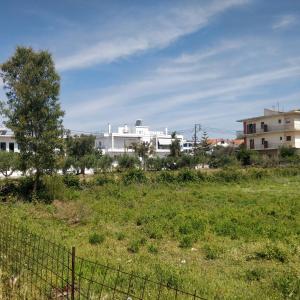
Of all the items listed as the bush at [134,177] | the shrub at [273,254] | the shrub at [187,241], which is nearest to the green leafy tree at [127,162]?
the bush at [134,177]

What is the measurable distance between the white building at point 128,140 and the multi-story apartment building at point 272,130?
20.0 metres

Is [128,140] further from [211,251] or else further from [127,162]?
[211,251]

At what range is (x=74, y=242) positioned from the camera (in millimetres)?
11797

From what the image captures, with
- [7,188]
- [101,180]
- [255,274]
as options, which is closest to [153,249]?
[255,274]

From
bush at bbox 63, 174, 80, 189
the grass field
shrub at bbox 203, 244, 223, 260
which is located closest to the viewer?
the grass field

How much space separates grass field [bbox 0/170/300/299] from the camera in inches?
315

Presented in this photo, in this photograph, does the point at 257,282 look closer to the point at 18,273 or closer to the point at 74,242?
the point at 18,273

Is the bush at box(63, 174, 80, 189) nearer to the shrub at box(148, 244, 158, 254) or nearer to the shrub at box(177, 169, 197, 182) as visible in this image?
the shrub at box(177, 169, 197, 182)

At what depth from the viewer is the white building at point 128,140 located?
281ft

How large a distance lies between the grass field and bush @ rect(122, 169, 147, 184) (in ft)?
18.6

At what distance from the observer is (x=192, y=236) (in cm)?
1268

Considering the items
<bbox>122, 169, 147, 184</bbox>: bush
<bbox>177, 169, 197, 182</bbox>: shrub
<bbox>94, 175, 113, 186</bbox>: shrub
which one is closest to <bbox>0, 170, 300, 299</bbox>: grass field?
<bbox>94, 175, 113, 186</bbox>: shrub

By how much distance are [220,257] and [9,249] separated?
4.90 m

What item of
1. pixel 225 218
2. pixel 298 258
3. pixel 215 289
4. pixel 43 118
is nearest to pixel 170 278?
pixel 215 289
